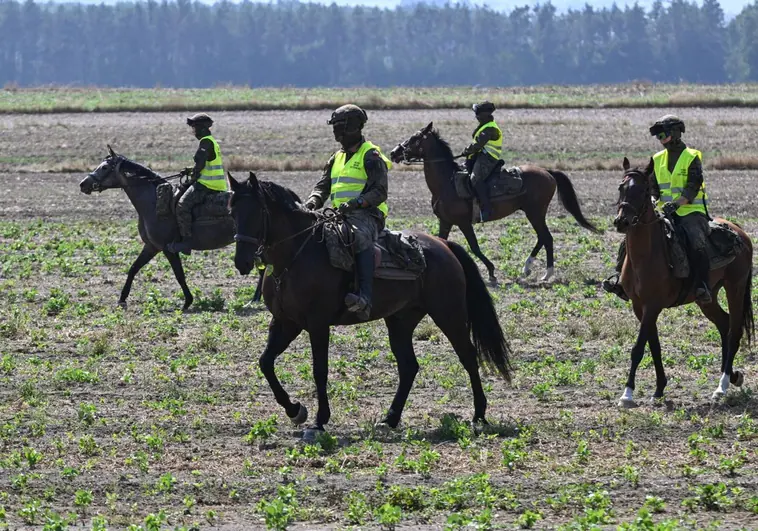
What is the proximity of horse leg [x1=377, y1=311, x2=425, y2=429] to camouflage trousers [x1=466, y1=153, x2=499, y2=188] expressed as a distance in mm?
8778

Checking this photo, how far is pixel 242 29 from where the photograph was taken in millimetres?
164875

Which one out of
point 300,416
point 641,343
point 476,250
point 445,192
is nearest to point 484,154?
point 445,192

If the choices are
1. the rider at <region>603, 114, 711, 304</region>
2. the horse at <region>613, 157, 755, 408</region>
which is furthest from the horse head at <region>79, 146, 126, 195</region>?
the horse at <region>613, 157, 755, 408</region>

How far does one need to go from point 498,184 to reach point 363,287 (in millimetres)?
9951

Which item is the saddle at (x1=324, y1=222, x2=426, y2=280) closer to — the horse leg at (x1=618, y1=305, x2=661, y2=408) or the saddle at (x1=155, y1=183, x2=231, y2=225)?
the horse leg at (x1=618, y1=305, x2=661, y2=408)

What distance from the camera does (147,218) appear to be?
61.9 ft

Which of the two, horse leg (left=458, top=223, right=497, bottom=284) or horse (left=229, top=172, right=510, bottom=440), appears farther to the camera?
horse leg (left=458, top=223, right=497, bottom=284)

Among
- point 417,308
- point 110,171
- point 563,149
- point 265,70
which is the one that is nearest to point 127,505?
point 417,308

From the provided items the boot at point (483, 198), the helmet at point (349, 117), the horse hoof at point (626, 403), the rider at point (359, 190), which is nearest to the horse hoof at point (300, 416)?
the rider at point (359, 190)

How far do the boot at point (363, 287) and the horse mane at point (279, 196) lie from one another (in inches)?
28.4

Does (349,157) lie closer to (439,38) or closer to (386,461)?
(386,461)

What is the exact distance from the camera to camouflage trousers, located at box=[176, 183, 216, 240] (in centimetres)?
1856

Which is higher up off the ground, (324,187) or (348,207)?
(324,187)

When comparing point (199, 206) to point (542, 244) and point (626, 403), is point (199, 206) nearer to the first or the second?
point (542, 244)
